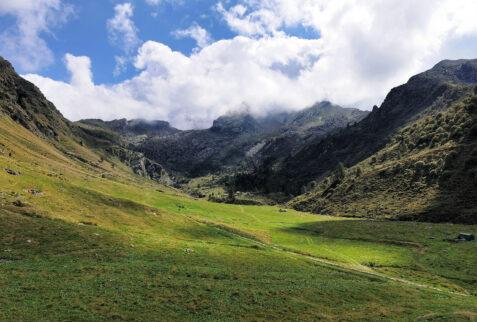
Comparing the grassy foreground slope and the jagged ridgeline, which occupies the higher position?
the jagged ridgeline

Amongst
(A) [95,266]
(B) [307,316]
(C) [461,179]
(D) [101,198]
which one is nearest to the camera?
(B) [307,316]

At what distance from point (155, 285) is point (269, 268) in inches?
894

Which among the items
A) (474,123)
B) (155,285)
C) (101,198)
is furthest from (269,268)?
(474,123)

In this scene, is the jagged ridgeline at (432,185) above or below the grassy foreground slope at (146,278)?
above

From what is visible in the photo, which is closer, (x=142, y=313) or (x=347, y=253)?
(x=142, y=313)

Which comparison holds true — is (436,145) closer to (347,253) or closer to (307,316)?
(347,253)

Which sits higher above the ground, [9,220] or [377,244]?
[377,244]

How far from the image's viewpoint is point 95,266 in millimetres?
36750

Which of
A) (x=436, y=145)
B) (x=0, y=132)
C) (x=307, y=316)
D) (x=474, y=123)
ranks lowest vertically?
(x=307, y=316)

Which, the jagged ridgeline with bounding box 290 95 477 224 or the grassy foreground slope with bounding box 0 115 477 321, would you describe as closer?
the grassy foreground slope with bounding box 0 115 477 321

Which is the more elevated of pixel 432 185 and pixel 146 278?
pixel 432 185

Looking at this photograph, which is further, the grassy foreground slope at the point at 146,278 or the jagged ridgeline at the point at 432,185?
the jagged ridgeline at the point at 432,185

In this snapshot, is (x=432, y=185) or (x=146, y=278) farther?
(x=432, y=185)

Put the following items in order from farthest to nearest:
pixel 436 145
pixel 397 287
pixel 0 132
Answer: pixel 436 145
pixel 0 132
pixel 397 287
